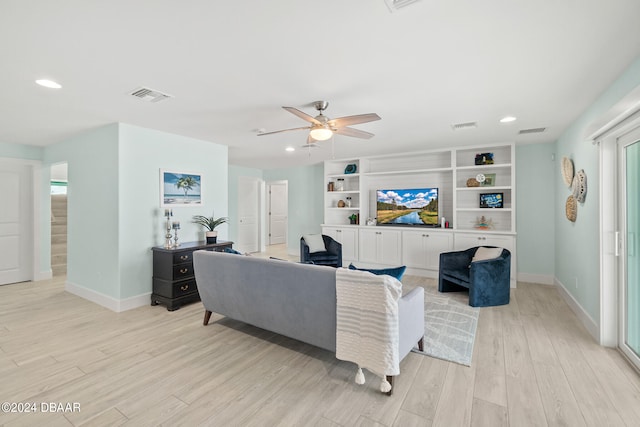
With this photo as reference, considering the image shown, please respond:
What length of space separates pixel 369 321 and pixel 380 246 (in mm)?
3982

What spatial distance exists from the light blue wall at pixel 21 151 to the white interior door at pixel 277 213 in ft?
16.6

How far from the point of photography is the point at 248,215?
26.4 feet

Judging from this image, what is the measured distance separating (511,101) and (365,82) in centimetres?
160

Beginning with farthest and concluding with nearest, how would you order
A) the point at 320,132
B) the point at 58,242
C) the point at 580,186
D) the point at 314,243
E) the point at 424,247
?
the point at 58,242
the point at 314,243
the point at 424,247
the point at 580,186
the point at 320,132

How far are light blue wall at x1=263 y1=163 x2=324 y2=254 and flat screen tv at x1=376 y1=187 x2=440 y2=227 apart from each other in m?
1.78

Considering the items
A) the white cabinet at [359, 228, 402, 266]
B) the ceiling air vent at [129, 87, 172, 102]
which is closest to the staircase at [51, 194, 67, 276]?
the ceiling air vent at [129, 87, 172, 102]

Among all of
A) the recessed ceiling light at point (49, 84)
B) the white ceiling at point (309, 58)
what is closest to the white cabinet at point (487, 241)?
the white ceiling at point (309, 58)

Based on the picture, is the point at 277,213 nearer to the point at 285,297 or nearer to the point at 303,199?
the point at 303,199

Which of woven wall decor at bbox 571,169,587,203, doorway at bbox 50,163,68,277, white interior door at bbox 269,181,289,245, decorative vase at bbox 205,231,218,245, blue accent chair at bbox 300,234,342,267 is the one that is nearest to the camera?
woven wall decor at bbox 571,169,587,203

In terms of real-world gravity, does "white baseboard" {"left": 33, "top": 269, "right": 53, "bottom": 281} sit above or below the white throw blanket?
below

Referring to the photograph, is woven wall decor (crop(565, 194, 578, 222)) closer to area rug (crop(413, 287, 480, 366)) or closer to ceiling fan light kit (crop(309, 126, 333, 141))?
area rug (crop(413, 287, 480, 366))

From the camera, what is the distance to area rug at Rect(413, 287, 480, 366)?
2.69 meters

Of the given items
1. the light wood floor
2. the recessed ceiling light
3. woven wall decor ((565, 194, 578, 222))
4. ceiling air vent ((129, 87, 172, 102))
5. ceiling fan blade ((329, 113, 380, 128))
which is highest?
ceiling air vent ((129, 87, 172, 102))

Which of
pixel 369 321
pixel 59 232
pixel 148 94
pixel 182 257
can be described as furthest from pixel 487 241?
pixel 59 232
